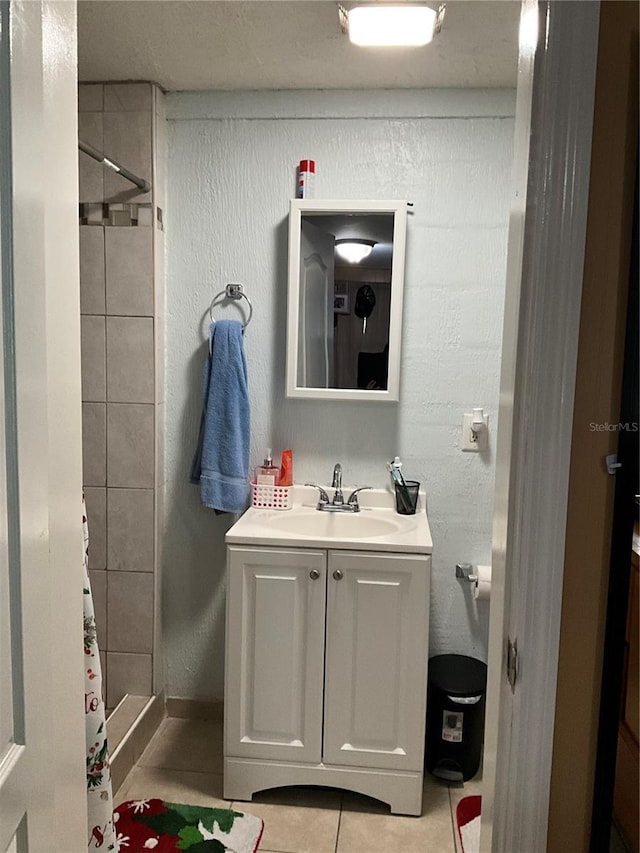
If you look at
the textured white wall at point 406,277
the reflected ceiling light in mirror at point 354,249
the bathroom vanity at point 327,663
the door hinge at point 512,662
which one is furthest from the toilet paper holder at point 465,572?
the door hinge at point 512,662

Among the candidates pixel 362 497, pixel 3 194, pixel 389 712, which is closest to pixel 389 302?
pixel 362 497

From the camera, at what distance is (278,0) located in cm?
180

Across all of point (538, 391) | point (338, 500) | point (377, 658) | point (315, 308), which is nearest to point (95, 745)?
point (377, 658)

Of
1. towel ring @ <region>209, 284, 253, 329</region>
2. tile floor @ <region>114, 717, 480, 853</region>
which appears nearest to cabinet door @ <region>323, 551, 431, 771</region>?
tile floor @ <region>114, 717, 480, 853</region>

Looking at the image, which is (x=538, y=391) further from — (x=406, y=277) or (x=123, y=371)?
(x=123, y=371)

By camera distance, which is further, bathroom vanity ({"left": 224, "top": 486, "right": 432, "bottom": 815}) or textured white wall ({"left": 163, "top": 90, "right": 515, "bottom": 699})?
textured white wall ({"left": 163, "top": 90, "right": 515, "bottom": 699})

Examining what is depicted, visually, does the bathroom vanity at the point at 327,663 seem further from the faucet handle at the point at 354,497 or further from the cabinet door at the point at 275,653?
the faucet handle at the point at 354,497

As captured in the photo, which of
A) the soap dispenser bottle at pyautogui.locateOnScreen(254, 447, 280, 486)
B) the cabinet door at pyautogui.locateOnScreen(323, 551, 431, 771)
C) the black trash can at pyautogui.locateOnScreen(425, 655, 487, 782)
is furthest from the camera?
the soap dispenser bottle at pyautogui.locateOnScreen(254, 447, 280, 486)

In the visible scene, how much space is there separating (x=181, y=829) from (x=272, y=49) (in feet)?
7.57

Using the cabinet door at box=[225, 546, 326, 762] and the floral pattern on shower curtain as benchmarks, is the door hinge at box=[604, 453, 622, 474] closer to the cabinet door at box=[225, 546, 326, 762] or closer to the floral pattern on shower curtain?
the floral pattern on shower curtain

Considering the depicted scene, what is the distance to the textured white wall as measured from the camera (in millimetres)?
2385

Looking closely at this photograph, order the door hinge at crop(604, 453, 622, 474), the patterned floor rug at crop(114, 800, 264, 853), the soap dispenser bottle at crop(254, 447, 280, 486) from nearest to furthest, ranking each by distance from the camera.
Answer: the door hinge at crop(604, 453, 622, 474), the patterned floor rug at crop(114, 800, 264, 853), the soap dispenser bottle at crop(254, 447, 280, 486)

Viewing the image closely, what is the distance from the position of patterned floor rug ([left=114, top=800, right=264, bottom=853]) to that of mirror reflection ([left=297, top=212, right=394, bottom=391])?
139 cm

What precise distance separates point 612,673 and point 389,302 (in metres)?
1.64
